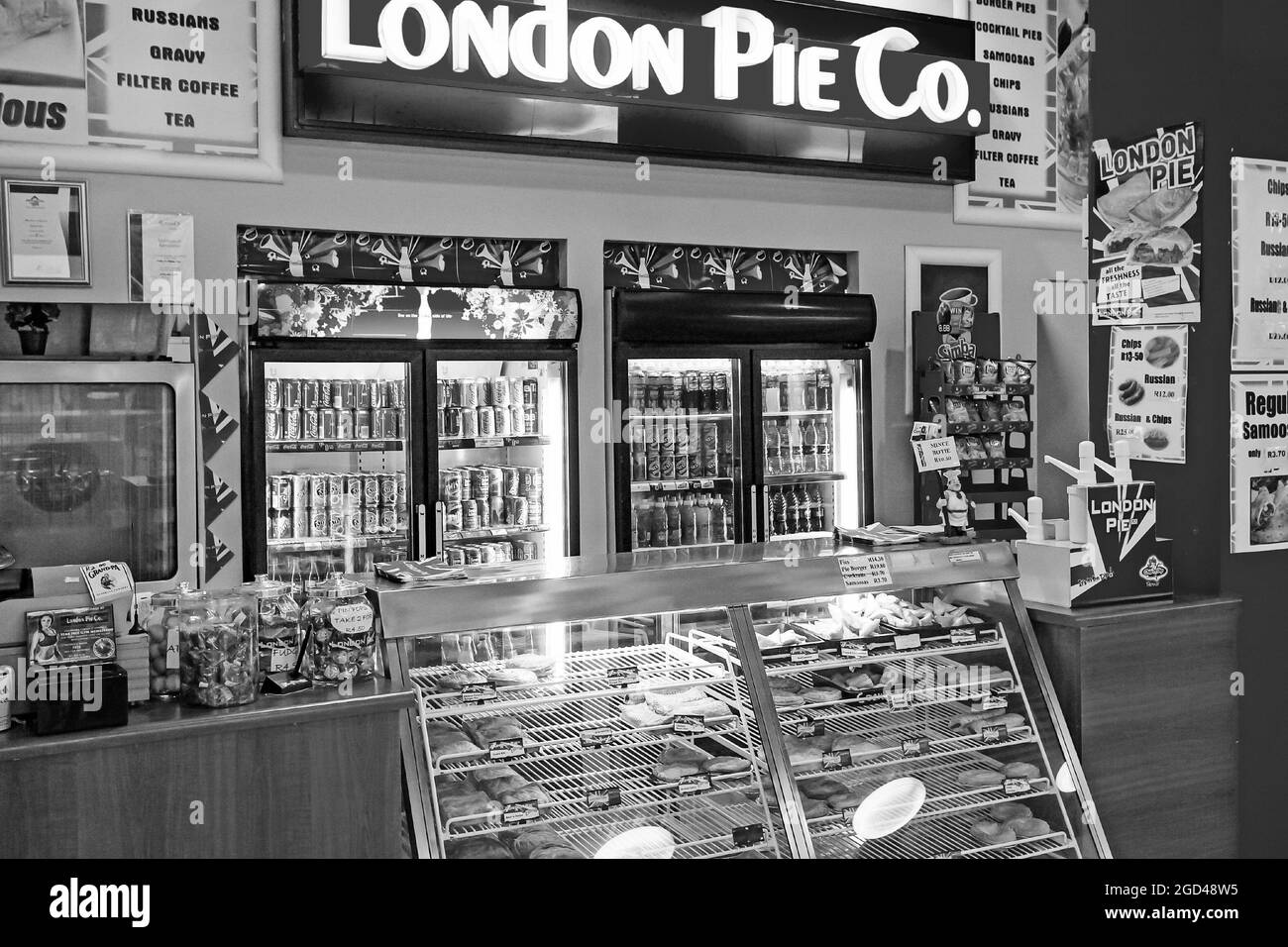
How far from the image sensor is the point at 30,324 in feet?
16.6

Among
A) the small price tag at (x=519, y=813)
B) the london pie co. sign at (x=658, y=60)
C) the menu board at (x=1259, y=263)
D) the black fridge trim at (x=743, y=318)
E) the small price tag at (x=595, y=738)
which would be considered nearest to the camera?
the small price tag at (x=519, y=813)

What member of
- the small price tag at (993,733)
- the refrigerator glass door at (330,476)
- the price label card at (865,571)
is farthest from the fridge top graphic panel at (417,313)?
the small price tag at (993,733)

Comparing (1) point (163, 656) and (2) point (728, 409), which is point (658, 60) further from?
(1) point (163, 656)

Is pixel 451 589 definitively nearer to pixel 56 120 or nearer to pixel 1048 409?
pixel 56 120

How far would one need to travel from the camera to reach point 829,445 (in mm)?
7020

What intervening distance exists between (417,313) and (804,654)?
119 inches

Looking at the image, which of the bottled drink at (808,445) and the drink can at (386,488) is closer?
the drink can at (386,488)

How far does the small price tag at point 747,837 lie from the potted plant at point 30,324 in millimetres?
3743

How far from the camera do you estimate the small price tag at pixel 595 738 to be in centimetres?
325

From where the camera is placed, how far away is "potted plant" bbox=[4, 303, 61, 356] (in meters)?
5.04

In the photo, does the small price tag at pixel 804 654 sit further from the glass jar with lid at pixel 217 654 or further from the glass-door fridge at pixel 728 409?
the glass-door fridge at pixel 728 409

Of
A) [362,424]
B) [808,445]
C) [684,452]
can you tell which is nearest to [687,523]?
[684,452]

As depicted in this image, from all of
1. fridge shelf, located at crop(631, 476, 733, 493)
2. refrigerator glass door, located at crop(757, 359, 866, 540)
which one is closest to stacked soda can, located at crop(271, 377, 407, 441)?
fridge shelf, located at crop(631, 476, 733, 493)
